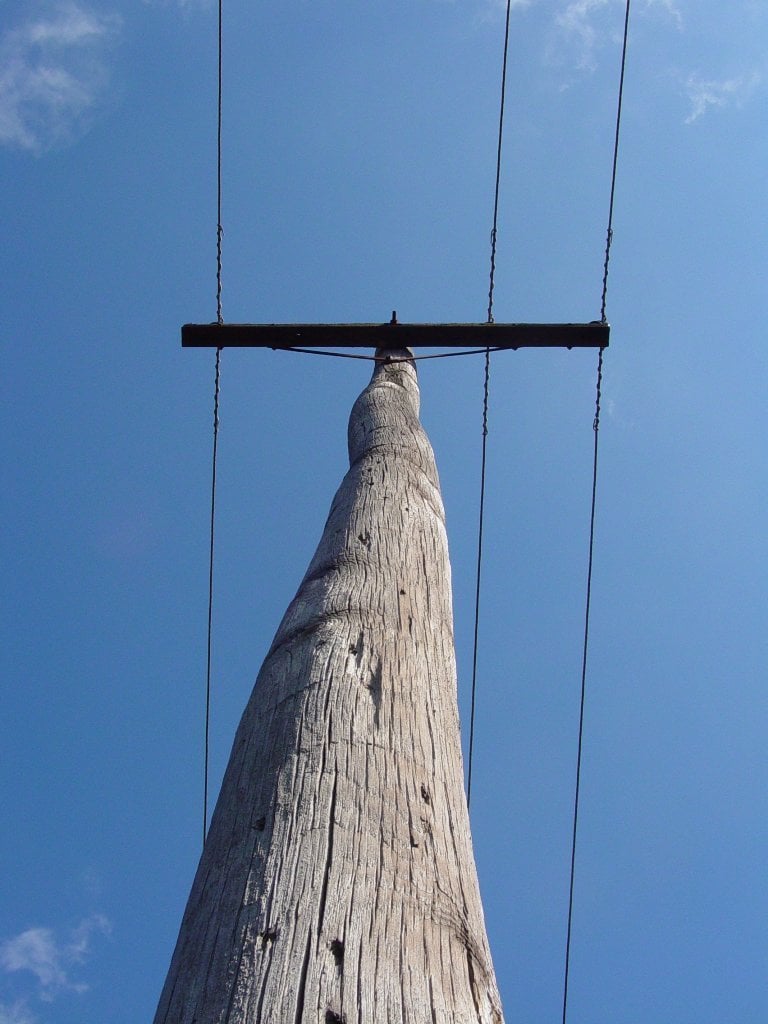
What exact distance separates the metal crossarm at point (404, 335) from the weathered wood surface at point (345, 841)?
349 centimetres

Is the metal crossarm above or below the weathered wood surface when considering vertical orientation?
above

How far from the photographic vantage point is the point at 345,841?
190 centimetres

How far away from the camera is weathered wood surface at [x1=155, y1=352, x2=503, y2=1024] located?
5.37 feet

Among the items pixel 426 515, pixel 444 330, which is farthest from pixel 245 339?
pixel 426 515

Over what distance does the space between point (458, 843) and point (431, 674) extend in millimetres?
571

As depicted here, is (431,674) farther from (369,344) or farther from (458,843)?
(369,344)

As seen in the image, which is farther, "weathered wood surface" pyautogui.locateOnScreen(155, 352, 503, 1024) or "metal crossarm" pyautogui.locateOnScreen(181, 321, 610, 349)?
"metal crossarm" pyautogui.locateOnScreen(181, 321, 610, 349)

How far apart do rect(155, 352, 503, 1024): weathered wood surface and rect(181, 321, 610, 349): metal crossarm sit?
3486 mm

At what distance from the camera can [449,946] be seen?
179 cm

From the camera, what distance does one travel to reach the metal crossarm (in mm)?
6246

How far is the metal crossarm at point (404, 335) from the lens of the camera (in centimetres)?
625

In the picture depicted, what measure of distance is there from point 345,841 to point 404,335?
4.67 meters

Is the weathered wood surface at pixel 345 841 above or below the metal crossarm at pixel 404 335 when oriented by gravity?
below

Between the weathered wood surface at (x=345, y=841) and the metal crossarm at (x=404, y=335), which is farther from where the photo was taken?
the metal crossarm at (x=404, y=335)
